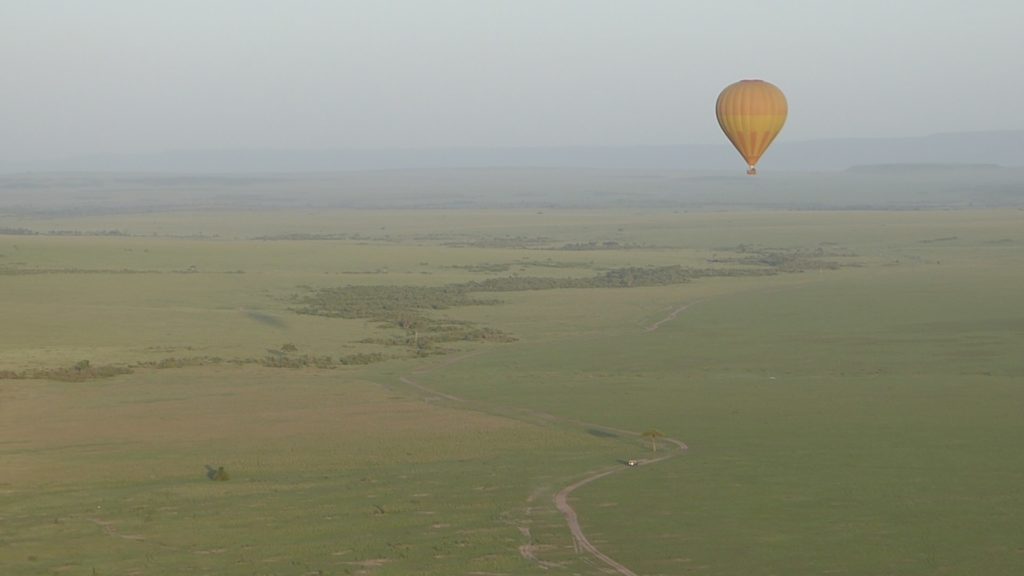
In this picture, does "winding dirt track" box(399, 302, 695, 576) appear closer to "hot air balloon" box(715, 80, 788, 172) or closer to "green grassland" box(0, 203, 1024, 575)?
"green grassland" box(0, 203, 1024, 575)

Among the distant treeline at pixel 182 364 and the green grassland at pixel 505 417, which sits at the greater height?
Result: the green grassland at pixel 505 417

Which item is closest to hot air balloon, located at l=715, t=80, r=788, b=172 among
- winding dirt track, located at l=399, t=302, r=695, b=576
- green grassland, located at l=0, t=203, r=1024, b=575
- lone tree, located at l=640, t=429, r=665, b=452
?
green grassland, located at l=0, t=203, r=1024, b=575

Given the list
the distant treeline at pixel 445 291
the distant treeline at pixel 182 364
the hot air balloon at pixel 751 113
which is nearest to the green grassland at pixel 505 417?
the distant treeline at pixel 182 364

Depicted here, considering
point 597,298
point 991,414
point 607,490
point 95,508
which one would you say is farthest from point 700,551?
point 597,298

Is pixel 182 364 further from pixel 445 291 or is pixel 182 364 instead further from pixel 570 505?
pixel 445 291

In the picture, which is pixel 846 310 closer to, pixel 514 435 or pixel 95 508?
pixel 514 435

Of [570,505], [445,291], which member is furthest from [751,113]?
[445,291]

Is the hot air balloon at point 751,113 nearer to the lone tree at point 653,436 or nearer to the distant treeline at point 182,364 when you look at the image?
the distant treeline at point 182,364
